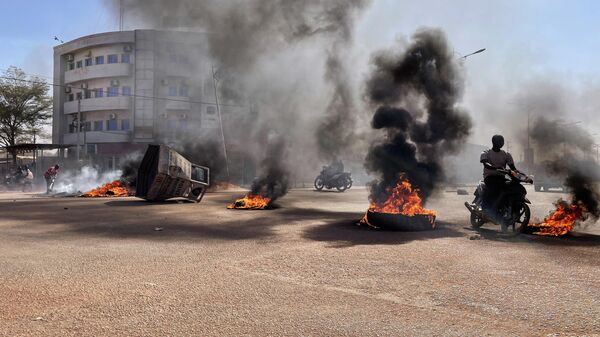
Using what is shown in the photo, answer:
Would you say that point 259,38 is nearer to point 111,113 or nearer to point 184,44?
point 184,44

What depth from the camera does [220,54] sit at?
20.0 m

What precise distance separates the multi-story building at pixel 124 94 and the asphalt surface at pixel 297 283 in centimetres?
2690

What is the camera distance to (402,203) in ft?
31.6

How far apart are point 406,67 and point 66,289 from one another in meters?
9.74

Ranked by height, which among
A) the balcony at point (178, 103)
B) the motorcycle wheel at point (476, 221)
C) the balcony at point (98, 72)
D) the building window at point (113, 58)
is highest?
the building window at point (113, 58)

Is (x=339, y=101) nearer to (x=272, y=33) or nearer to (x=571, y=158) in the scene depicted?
(x=272, y=33)

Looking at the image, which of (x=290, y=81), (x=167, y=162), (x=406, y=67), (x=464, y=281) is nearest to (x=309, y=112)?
(x=290, y=81)

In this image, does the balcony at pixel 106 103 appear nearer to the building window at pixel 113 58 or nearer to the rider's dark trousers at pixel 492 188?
the building window at pixel 113 58

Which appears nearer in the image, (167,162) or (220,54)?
(167,162)

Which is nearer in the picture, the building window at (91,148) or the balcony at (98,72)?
the balcony at (98,72)

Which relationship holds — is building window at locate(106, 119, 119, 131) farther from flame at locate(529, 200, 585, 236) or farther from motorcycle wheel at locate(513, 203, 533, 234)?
flame at locate(529, 200, 585, 236)

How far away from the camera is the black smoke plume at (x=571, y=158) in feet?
28.5

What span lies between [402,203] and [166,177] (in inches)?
344

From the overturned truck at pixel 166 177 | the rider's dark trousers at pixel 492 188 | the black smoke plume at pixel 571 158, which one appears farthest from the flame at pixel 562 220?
the overturned truck at pixel 166 177
